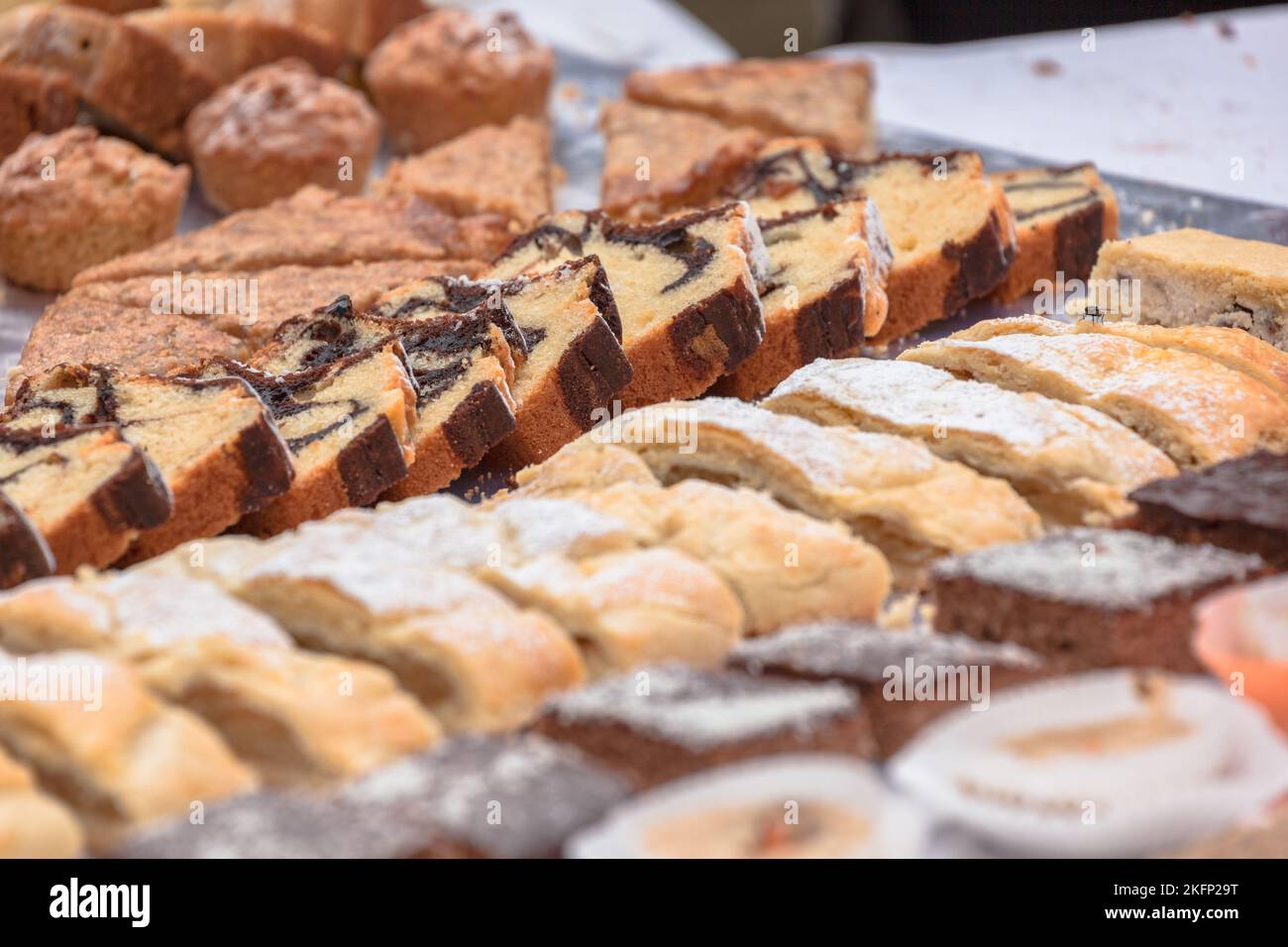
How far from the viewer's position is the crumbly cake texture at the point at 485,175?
21.5 feet

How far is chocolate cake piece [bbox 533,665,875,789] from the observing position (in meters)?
2.38

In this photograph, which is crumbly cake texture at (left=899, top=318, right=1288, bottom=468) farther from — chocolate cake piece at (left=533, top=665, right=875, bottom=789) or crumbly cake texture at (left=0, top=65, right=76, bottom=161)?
crumbly cake texture at (left=0, top=65, right=76, bottom=161)

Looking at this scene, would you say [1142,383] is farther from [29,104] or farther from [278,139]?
[29,104]

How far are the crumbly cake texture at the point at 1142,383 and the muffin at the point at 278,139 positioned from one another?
3500mm

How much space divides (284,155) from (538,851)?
5229 millimetres

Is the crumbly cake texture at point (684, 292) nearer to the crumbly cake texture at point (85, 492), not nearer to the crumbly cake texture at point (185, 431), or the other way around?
the crumbly cake texture at point (185, 431)

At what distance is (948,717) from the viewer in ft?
8.20

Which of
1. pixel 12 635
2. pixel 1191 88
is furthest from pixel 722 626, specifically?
pixel 1191 88

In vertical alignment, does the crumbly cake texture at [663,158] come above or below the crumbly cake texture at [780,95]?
below

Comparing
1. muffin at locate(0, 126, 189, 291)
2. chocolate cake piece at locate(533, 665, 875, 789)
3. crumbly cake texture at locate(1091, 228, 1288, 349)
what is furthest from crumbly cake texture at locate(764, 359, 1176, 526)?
muffin at locate(0, 126, 189, 291)

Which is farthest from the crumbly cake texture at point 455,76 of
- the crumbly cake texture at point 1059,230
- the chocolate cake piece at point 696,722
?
the chocolate cake piece at point 696,722

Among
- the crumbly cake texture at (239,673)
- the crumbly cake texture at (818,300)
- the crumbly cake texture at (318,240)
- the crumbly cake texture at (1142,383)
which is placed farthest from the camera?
the crumbly cake texture at (318,240)

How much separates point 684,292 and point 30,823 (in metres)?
3.12

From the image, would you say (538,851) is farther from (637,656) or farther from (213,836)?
(637,656)
